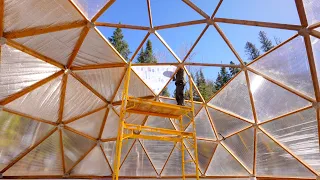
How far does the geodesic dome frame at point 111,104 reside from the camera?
364 inches

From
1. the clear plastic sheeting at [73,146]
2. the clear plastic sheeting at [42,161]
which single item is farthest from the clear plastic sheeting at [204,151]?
the clear plastic sheeting at [42,161]

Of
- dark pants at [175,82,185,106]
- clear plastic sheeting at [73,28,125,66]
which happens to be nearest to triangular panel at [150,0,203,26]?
clear plastic sheeting at [73,28,125,66]

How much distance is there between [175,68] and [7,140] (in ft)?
35.0

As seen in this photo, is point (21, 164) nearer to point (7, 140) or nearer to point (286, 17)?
point (7, 140)

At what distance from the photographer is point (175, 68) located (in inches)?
523

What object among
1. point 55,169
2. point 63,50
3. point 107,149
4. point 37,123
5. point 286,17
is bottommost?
point 55,169

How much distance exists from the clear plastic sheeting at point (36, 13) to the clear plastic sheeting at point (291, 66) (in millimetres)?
9210

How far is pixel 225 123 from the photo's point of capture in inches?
587

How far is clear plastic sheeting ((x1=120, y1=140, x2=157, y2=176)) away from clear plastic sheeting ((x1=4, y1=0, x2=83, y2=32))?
34.6ft

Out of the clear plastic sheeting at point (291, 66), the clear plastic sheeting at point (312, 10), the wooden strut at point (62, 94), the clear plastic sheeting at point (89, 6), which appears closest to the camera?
the clear plastic sheeting at point (312, 10)

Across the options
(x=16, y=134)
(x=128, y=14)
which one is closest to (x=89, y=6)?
(x=128, y=14)

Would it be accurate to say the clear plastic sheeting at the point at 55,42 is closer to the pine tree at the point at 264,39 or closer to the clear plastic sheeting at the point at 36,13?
the clear plastic sheeting at the point at 36,13

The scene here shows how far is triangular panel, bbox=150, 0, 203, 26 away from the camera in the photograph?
10062 millimetres

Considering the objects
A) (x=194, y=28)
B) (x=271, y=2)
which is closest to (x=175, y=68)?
(x=194, y=28)
